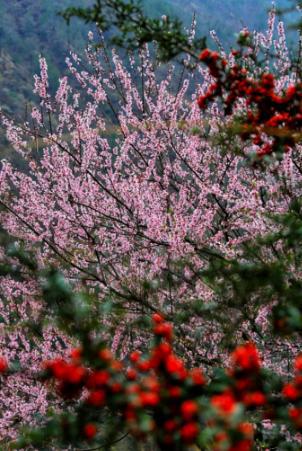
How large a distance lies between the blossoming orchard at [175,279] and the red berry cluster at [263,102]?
10 millimetres

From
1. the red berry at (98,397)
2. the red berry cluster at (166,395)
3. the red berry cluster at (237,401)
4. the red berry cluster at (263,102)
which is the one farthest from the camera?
the red berry cluster at (263,102)

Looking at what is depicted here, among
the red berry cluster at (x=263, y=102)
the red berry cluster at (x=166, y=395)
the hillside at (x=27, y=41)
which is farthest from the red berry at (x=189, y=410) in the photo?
the hillside at (x=27, y=41)

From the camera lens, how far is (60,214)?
22.7 ft

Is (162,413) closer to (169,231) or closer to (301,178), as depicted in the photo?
(301,178)

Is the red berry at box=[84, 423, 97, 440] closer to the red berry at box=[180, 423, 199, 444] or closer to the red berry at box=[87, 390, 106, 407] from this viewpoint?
the red berry at box=[87, 390, 106, 407]

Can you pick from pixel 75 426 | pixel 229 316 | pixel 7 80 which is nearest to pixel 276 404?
pixel 75 426

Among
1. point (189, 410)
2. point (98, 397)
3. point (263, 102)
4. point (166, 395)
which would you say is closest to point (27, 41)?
point (263, 102)

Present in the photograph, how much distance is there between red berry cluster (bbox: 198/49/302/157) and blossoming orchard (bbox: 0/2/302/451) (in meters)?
0.01

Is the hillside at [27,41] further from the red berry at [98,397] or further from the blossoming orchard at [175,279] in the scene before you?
the red berry at [98,397]

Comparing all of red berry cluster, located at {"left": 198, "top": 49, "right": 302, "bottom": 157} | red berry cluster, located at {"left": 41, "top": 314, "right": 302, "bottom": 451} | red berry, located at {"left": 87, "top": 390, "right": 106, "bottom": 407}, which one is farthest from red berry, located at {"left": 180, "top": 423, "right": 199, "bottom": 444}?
red berry cluster, located at {"left": 198, "top": 49, "right": 302, "bottom": 157}

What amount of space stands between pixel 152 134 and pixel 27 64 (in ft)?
386

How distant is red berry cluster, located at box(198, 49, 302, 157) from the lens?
318 cm

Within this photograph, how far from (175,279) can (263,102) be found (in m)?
3.91

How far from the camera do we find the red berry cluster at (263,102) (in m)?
3.18
